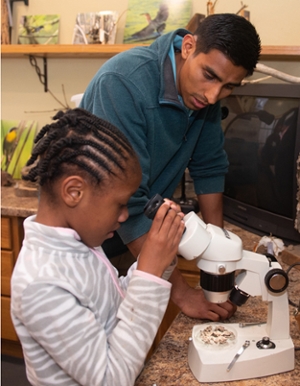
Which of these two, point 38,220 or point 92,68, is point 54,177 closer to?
point 38,220

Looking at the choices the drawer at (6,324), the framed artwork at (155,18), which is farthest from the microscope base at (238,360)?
the framed artwork at (155,18)

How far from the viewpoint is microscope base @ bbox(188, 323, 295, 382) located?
826 millimetres

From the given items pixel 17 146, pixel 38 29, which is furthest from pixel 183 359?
pixel 38 29

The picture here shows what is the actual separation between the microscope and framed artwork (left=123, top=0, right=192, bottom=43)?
163cm

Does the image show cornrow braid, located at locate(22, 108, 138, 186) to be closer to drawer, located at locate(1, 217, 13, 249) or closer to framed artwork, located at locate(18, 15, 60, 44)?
drawer, located at locate(1, 217, 13, 249)

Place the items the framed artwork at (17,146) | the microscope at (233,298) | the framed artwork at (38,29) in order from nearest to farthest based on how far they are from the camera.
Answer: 1. the microscope at (233,298)
2. the framed artwork at (38,29)
3. the framed artwork at (17,146)

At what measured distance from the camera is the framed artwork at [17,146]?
2566 millimetres

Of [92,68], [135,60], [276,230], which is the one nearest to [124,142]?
[135,60]

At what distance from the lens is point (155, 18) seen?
2.22 metres

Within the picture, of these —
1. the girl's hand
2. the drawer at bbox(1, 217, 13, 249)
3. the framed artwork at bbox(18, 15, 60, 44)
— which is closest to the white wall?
the framed artwork at bbox(18, 15, 60, 44)

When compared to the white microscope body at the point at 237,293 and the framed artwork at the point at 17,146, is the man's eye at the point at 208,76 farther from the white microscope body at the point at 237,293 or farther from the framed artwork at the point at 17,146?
the framed artwork at the point at 17,146

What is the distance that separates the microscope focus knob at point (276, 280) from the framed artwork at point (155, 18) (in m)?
1.66

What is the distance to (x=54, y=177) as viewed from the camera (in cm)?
76

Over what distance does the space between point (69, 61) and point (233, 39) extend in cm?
163
